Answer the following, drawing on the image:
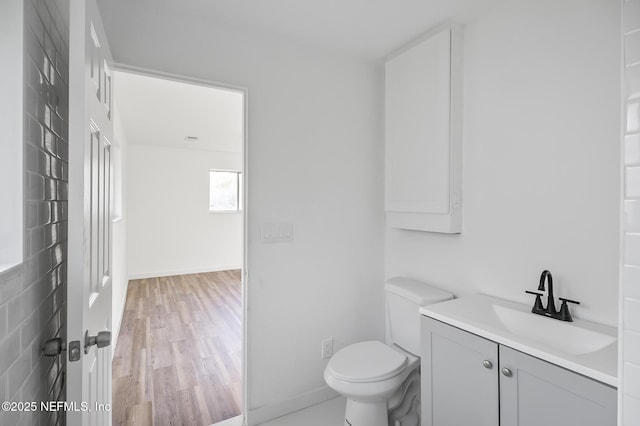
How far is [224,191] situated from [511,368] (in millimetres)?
6447

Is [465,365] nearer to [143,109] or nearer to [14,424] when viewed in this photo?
[14,424]

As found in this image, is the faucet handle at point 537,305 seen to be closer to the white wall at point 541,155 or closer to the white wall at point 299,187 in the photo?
the white wall at point 541,155

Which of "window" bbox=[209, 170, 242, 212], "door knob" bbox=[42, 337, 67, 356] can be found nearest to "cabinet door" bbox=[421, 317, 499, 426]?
"door knob" bbox=[42, 337, 67, 356]

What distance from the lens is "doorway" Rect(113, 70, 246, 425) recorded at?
231cm

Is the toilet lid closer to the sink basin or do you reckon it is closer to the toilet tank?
the toilet tank

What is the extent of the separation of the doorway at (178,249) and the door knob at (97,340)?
3.21 ft

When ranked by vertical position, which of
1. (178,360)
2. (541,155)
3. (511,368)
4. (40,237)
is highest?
(541,155)

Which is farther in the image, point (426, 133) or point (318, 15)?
point (426, 133)

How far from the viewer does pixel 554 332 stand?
Result: 1.41 metres

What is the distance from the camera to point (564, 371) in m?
1.10

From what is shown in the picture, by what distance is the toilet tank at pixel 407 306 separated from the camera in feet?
6.33

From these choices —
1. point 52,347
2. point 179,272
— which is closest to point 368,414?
point 52,347

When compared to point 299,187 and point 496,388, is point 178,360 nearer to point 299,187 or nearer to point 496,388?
point 299,187

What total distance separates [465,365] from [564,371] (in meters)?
0.39
